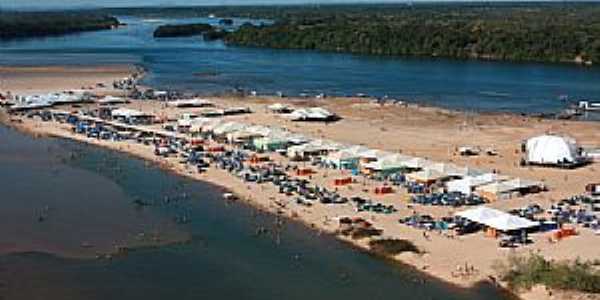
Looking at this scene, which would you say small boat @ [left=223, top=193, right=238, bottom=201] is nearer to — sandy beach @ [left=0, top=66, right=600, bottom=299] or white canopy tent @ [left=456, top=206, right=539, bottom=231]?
sandy beach @ [left=0, top=66, right=600, bottom=299]

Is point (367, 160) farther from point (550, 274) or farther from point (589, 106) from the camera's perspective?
point (589, 106)

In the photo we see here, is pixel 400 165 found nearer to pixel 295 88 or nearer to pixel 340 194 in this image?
pixel 340 194

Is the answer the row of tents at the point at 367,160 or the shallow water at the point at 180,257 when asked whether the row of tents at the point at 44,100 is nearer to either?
the row of tents at the point at 367,160

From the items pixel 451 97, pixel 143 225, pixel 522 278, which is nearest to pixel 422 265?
pixel 522 278

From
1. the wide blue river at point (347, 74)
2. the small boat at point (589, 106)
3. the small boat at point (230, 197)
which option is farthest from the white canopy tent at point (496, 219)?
the small boat at point (589, 106)

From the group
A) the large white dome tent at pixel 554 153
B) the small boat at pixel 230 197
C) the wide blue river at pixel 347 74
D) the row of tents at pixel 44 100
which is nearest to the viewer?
the small boat at pixel 230 197

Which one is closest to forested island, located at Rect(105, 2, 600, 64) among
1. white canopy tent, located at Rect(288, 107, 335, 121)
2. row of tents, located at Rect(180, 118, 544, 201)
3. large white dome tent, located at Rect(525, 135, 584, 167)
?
white canopy tent, located at Rect(288, 107, 335, 121)
